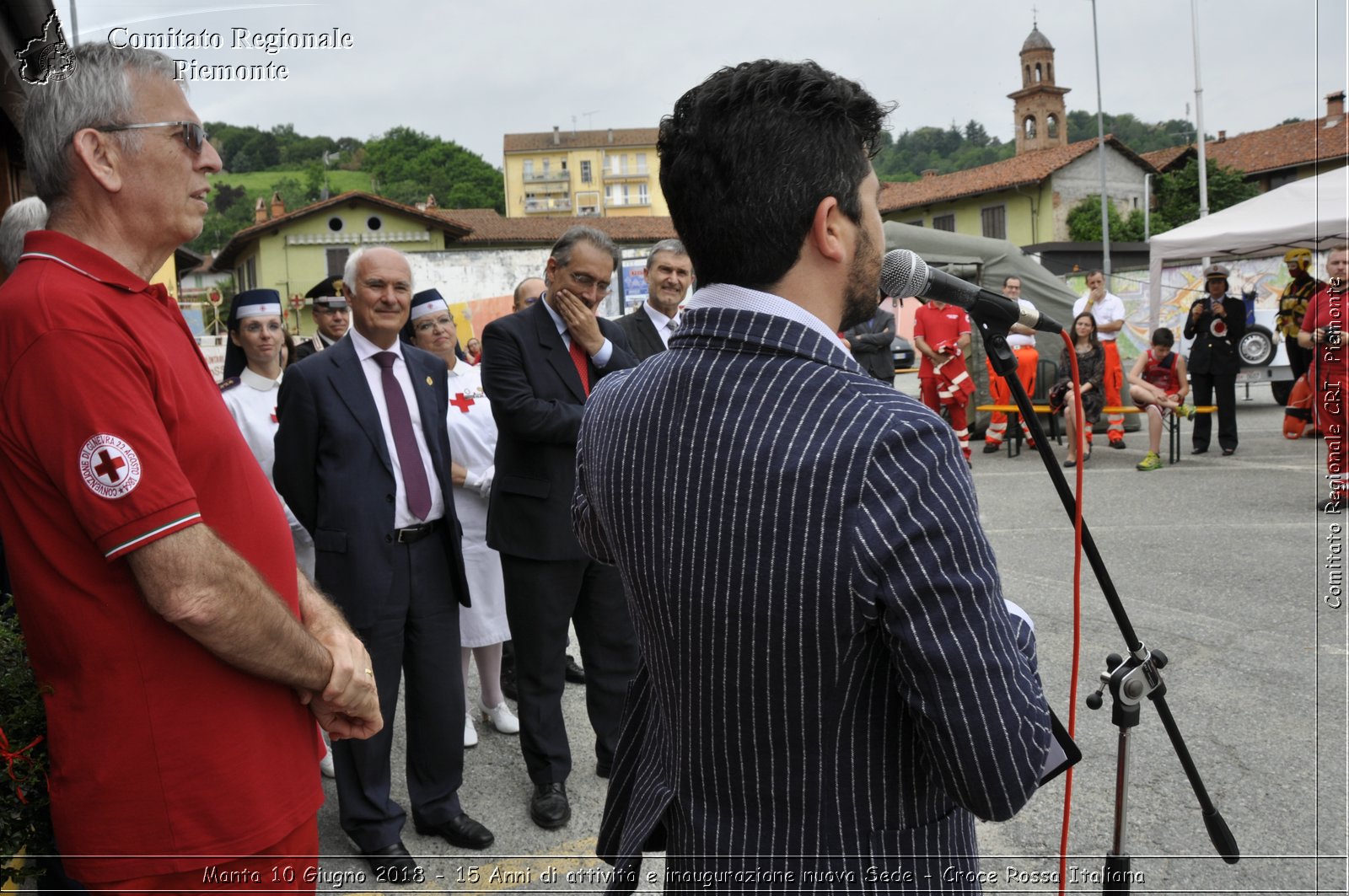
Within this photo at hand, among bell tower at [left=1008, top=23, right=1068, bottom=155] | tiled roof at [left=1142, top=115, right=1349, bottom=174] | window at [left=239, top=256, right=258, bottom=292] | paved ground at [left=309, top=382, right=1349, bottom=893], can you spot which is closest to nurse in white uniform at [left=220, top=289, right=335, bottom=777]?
paved ground at [left=309, top=382, right=1349, bottom=893]

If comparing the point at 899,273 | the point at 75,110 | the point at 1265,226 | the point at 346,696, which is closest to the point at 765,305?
the point at 899,273

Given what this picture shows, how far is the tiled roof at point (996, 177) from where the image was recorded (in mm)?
50094

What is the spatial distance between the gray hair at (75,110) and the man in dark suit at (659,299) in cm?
324

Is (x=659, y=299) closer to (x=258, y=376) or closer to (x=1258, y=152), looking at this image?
(x=258, y=376)

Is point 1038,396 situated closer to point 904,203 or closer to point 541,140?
point 904,203

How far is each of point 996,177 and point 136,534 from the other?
5513cm

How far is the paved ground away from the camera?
351 cm

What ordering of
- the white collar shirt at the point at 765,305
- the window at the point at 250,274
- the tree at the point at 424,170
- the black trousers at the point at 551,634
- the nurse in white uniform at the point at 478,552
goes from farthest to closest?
the tree at the point at 424,170, the window at the point at 250,274, the nurse in white uniform at the point at 478,552, the black trousers at the point at 551,634, the white collar shirt at the point at 765,305

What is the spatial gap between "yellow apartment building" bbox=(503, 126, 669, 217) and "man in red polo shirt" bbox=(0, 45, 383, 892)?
4283 inches

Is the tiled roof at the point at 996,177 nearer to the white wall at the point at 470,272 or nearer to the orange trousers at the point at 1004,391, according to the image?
the white wall at the point at 470,272

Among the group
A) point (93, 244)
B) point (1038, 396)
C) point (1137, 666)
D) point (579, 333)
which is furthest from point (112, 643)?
point (1038, 396)

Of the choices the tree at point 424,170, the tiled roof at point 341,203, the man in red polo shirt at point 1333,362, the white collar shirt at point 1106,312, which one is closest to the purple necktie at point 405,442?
the man in red polo shirt at point 1333,362

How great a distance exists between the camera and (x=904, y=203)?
174 ft

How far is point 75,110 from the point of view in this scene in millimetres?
1838
